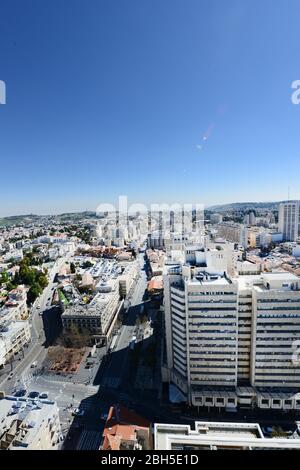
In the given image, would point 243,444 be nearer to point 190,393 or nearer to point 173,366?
point 190,393

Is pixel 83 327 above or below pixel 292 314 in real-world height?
below

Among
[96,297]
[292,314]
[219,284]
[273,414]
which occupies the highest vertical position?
[219,284]

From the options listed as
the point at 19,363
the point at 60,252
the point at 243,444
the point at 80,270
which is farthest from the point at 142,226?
the point at 243,444

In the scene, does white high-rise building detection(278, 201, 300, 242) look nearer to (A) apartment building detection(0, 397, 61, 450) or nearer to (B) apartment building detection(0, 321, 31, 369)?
(B) apartment building detection(0, 321, 31, 369)

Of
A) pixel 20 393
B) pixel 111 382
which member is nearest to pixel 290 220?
pixel 111 382

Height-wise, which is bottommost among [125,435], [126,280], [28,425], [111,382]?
[111,382]

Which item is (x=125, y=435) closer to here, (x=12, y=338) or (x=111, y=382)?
(x=111, y=382)
